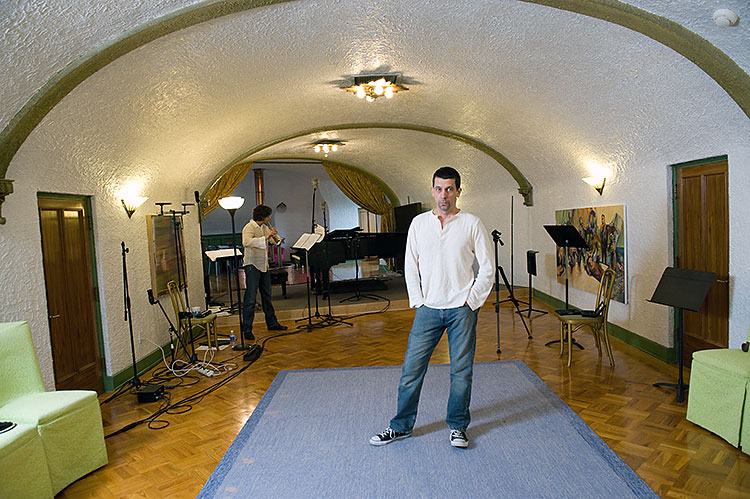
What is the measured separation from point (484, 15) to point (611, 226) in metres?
3.23

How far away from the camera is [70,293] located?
4.12 meters

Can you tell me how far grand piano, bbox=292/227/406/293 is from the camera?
7848 mm

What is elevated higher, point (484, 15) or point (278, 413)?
point (484, 15)

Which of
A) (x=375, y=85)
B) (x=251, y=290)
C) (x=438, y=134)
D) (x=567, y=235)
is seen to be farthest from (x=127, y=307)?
(x=438, y=134)

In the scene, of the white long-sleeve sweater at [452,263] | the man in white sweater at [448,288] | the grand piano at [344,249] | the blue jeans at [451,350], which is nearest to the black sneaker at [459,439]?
the man in white sweater at [448,288]

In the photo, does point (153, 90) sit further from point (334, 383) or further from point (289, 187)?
point (289, 187)

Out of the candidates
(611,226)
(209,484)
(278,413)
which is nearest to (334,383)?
(278,413)

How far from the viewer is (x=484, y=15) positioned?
3365mm

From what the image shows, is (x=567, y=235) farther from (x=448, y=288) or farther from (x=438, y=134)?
(x=438, y=134)

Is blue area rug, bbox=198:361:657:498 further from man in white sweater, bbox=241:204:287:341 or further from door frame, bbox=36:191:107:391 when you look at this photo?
man in white sweater, bbox=241:204:287:341

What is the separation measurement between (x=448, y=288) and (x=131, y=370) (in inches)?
137

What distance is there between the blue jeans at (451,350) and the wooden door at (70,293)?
8.92ft

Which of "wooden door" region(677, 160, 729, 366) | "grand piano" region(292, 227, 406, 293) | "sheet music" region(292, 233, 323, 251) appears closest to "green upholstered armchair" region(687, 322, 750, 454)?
"wooden door" region(677, 160, 729, 366)

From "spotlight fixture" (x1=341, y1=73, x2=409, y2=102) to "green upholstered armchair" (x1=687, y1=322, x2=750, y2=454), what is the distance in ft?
10.9
